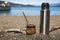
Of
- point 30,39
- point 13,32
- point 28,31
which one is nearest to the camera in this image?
point 30,39

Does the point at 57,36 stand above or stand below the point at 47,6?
below

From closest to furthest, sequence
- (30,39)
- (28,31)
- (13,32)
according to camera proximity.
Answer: (30,39), (28,31), (13,32)

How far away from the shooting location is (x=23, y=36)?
3.30 meters

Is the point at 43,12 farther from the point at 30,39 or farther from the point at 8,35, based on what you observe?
the point at 8,35

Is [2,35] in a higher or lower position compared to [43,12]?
lower

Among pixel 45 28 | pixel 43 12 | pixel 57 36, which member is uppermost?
pixel 43 12

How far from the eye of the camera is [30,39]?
3104mm

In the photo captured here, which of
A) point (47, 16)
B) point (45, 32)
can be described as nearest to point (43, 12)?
point (47, 16)

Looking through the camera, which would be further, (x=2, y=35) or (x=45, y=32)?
(x=2, y=35)

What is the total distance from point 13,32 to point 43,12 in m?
0.77

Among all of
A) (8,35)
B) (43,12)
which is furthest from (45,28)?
(8,35)

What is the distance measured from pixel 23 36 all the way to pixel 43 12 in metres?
0.53

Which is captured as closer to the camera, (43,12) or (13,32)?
(43,12)

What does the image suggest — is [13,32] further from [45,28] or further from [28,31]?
[45,28]
